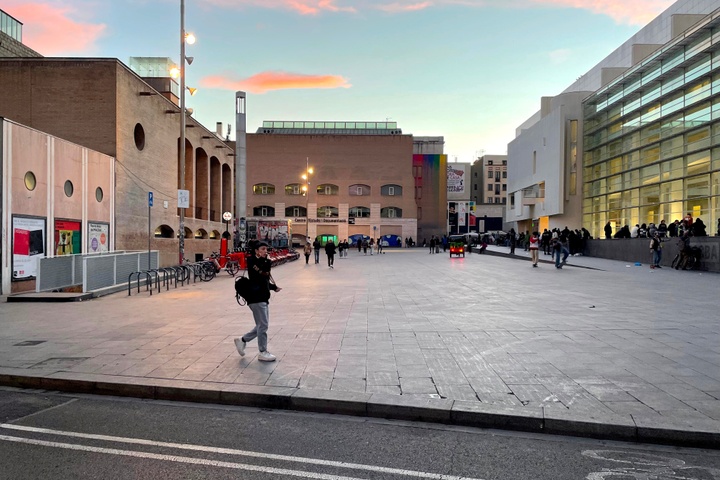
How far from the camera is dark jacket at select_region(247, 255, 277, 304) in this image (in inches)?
272

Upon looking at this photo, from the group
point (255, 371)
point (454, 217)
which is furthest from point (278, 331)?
point (454, 217)

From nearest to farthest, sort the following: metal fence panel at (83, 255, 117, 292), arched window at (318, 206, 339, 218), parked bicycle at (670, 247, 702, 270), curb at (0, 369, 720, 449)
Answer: curb at (0, 369, 720, 449), metal fence panel at (83, 255, 117, 292), parked bicycle at (670, 247, 702, 270), arched window at (318, 206, 339, 218)

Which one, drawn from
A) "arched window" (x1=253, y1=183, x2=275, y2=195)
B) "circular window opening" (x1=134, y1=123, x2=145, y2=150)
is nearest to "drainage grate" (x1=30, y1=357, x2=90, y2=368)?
"circular window opening" (x1=134, y1=123, x2=145, y2=150)

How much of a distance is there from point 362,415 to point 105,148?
21704 mm

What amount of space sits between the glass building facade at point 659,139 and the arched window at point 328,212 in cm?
3751

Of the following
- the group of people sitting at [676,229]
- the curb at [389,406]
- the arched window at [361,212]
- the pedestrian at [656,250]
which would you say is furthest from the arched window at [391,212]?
the curb at [389,406]

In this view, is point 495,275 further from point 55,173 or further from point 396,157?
point 396,157

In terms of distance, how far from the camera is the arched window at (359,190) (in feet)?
246

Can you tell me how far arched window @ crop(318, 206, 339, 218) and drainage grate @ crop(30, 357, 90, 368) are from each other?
221 ft

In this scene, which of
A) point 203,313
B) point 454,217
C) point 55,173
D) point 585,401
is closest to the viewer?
point 585,401

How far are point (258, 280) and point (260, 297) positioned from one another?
0.78 ft

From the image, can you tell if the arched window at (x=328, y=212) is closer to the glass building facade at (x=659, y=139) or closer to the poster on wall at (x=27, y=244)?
the glass building facade at (x=659, y=139)

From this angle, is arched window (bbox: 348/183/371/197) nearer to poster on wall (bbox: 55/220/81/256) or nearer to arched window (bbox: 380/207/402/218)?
arched window (bbox: 380/207/402/218)

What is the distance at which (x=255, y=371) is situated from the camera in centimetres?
638
